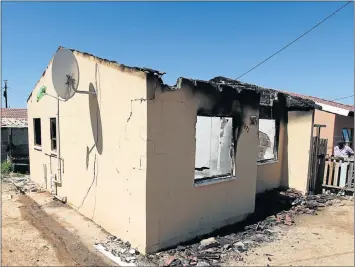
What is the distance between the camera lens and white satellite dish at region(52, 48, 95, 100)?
6.15 meters

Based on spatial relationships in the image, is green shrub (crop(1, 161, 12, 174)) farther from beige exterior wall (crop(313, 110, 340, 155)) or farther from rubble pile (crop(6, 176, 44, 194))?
beige exterior wall (crop(313, 110, 340, 155))

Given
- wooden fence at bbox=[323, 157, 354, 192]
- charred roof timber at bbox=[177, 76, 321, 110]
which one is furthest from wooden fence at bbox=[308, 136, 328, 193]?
charred roof timber at bbox=[177, 76, 321, 110]

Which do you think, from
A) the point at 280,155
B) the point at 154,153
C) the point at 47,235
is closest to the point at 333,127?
the point at 280,155

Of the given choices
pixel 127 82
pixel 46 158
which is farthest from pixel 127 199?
pixel 46 158

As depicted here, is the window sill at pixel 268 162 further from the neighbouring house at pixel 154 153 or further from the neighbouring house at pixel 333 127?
the neighbouring house at pixel 333 127

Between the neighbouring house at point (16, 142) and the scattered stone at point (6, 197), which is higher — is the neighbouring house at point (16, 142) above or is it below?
above

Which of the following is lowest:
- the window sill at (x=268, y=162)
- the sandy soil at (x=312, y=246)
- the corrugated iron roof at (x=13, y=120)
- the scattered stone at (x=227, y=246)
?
the sandy soil at (x=312, y=246)

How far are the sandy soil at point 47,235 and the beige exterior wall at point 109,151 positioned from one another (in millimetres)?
404

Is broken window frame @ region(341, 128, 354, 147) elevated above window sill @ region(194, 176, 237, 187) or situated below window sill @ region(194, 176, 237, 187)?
above

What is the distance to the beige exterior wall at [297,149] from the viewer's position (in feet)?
28.8

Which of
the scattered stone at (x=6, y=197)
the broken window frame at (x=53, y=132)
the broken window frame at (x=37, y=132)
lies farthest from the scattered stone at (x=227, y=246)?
the broken window frame at (x=37, y=132)

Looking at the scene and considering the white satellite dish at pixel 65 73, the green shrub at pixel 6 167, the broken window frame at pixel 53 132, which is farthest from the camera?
the green shrub at pixel 6 167

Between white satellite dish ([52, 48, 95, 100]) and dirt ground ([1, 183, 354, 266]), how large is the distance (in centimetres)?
317

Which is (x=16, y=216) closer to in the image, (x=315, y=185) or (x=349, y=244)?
(x=349, y=244)
